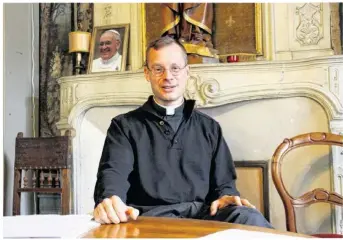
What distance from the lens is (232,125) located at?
1.91 metres

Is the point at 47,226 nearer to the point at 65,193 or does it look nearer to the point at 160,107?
the point at 160,107

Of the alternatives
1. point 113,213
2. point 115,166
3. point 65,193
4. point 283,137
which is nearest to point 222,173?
point 115,166

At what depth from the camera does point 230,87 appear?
1852 mm

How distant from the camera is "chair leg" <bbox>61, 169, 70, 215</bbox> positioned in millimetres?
1953

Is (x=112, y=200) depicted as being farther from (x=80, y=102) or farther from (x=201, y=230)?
(x=80, y=102)

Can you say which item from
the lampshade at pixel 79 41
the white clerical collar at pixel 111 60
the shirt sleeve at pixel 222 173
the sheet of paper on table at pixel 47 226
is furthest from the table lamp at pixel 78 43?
the sheet of paper on table at pixel 47 226

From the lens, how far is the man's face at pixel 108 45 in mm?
2100

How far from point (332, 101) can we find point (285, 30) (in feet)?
1.30

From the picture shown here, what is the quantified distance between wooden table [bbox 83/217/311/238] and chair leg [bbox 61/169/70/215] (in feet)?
4.14

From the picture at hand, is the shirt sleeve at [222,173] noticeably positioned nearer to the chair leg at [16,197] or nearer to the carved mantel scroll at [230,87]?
the carved mantel scroll at [230,87]

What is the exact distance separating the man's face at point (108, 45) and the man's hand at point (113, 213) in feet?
4.61

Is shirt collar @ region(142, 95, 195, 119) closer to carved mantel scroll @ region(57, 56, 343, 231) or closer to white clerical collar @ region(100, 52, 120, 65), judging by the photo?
carved mantel scroll @ region(57, 56, 343, 231)

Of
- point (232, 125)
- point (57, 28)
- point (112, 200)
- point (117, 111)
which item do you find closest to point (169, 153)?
point (112, 200)

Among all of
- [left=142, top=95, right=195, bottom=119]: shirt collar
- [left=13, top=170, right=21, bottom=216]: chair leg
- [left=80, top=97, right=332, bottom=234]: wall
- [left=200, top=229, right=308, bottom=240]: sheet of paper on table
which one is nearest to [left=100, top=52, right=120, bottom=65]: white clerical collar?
[left=80, top=97, right=332, bottom=234]: wall
